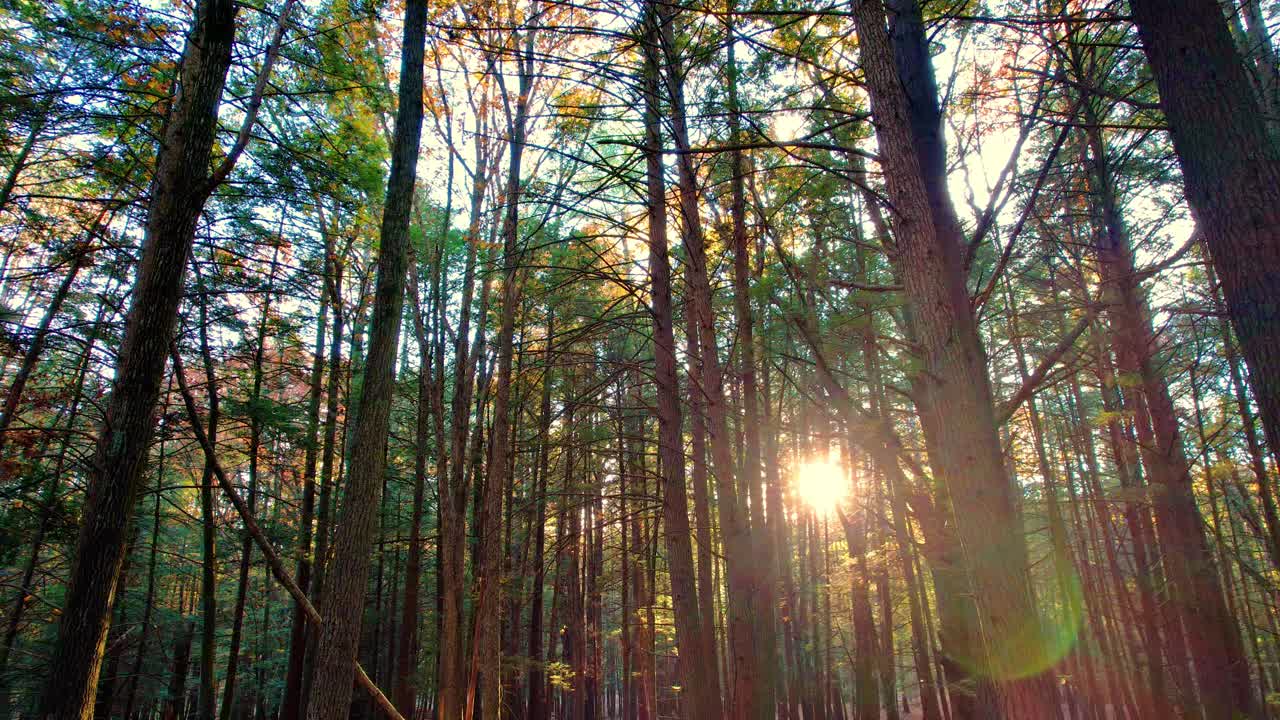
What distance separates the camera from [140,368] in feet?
15.5

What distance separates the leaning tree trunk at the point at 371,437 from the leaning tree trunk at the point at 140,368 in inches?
57.7

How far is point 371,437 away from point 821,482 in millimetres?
14381

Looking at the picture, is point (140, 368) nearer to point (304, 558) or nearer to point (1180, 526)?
point (304, 558)

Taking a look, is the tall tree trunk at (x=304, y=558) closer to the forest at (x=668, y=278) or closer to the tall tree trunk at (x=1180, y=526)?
the forest at (x=668, y=278)

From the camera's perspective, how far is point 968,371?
3164 millimetres

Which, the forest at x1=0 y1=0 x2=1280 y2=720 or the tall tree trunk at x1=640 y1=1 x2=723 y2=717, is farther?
the tall tree trunk at x1=640 y1=1 x2=723 y2=717

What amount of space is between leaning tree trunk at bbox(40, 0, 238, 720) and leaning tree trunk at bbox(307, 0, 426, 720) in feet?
4.81

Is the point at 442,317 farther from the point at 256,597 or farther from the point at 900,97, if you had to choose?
the point at 256,597

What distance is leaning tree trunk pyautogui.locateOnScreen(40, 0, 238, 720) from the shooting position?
4305mm

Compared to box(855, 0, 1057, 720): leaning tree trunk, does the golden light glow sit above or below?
above

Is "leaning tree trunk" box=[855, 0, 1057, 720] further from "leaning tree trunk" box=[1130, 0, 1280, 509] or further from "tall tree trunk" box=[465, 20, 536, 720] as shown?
"tall tree trunk" box=[465, 20, 536, 720]

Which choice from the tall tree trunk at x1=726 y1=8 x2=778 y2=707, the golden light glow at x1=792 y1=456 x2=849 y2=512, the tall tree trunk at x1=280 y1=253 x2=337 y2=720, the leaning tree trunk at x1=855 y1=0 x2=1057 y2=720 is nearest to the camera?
the leaning tree trunk at x1=855 y1=0 x2=1057 y2=720

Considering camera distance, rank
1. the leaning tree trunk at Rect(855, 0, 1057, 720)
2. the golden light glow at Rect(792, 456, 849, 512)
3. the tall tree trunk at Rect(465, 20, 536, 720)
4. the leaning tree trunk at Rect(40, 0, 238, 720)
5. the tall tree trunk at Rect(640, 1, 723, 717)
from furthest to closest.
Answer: the golden light glow at Rect(792, 456, 849, 512), the tall tree trunk at Rect(465, 20, 536, 720), the tall tree trunk at Rect(640, 1, 723, 717), the leaning tree trunk at Rect(40, 0, 238, 720), the leaning tree trunk at Rect(855, 0, 1057, 720)

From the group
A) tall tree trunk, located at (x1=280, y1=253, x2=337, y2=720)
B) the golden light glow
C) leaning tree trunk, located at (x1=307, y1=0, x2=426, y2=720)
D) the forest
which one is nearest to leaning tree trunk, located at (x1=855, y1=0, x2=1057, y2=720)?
the forest
